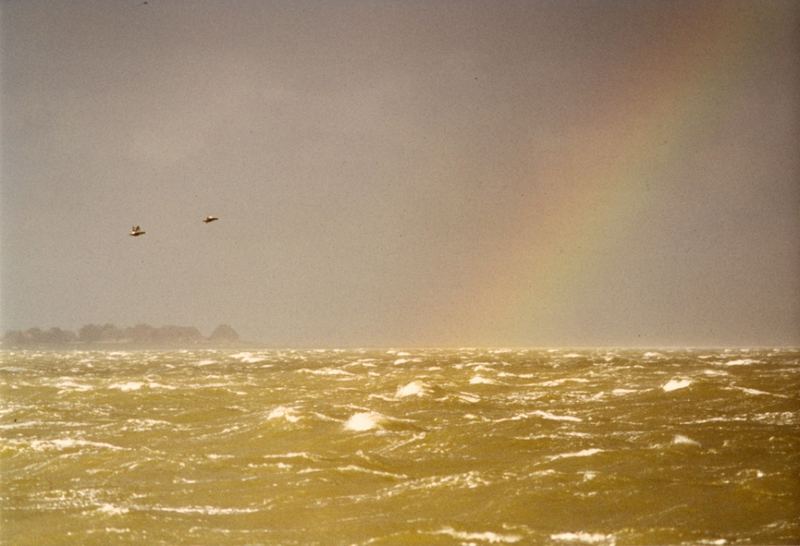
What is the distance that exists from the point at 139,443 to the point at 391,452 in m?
7.96

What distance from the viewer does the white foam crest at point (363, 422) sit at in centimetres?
1907

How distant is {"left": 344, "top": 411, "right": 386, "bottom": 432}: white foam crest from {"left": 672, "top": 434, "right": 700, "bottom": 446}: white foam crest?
8.84 m

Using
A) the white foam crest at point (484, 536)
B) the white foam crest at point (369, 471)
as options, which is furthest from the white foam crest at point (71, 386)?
the white foam crest at point (484, 536)

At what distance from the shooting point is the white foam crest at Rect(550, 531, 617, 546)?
28.9 ft

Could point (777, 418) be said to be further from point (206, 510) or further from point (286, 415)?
point (206, 510)

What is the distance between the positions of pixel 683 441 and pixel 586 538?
8.53 m

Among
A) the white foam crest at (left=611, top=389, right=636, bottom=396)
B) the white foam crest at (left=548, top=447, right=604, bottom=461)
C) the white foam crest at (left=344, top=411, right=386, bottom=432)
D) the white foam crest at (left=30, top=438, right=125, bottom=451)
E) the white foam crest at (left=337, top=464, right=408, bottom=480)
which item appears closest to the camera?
the white foam crest at (left=337, top=464, right=408, bottom=480)

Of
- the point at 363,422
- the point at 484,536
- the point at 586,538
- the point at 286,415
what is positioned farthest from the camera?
the point at 286,415

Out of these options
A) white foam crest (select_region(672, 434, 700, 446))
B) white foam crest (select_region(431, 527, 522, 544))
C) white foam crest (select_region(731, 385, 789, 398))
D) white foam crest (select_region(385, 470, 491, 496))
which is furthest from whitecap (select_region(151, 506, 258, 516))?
white foam crest (select_region(731, 385, 789, 398))

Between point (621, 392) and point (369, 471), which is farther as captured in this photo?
point (621, 392)

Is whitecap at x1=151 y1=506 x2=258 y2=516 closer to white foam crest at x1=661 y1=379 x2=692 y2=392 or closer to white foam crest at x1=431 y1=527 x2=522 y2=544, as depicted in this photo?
white foam crest at x1=431 y1=527 x2=522 y2=544

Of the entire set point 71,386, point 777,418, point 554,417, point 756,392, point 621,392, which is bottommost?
point 71,386

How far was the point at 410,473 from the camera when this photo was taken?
44.0 feet

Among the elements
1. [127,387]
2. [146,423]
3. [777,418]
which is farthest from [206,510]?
[127,387]
